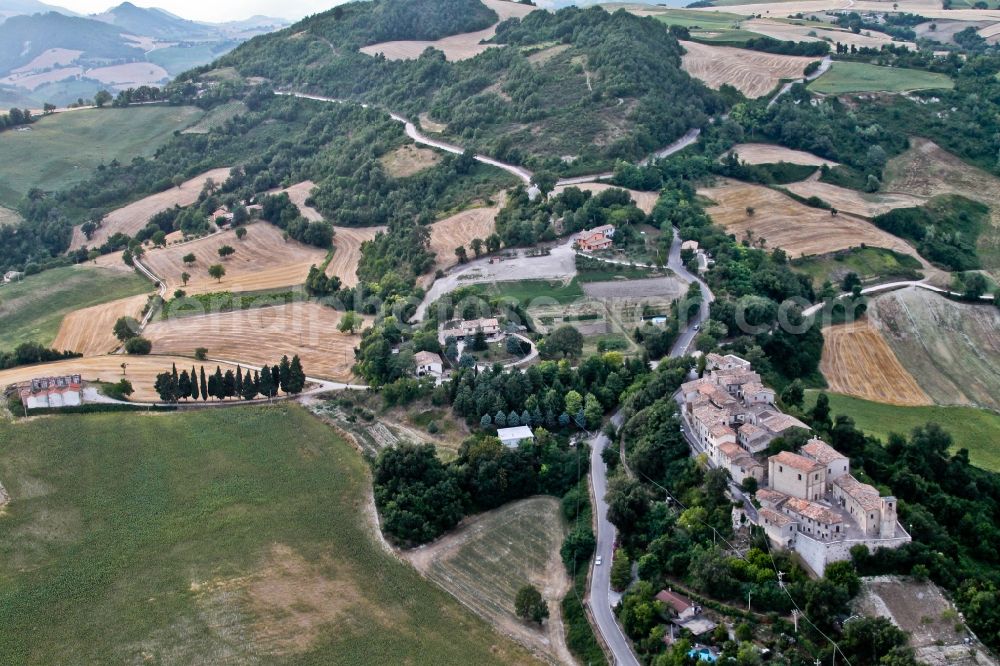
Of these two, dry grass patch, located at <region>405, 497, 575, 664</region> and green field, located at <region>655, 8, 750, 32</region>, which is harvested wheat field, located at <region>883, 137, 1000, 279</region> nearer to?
green field, located at <region>655, 8, 750, 32</region>

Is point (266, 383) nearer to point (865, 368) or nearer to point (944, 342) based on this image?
point (865, 368)

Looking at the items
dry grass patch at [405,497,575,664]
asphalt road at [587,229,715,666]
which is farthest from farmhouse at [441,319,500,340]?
dry grass patch at [405,497,575,664]

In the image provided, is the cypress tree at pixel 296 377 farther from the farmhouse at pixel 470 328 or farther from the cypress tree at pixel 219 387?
the farmhouse at pixel 470 328

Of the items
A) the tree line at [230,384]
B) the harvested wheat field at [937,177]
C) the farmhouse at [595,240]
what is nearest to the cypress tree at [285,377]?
the tree line at [230,384]

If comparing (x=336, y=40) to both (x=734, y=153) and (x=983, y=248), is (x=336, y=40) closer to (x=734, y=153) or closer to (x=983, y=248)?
(x=734, y=153)

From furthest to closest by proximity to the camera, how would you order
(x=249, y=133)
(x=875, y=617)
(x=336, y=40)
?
(x=336, y=40) → (x=249, y=133) → (x=875, y=617)

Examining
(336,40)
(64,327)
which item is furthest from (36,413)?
(336,40)
